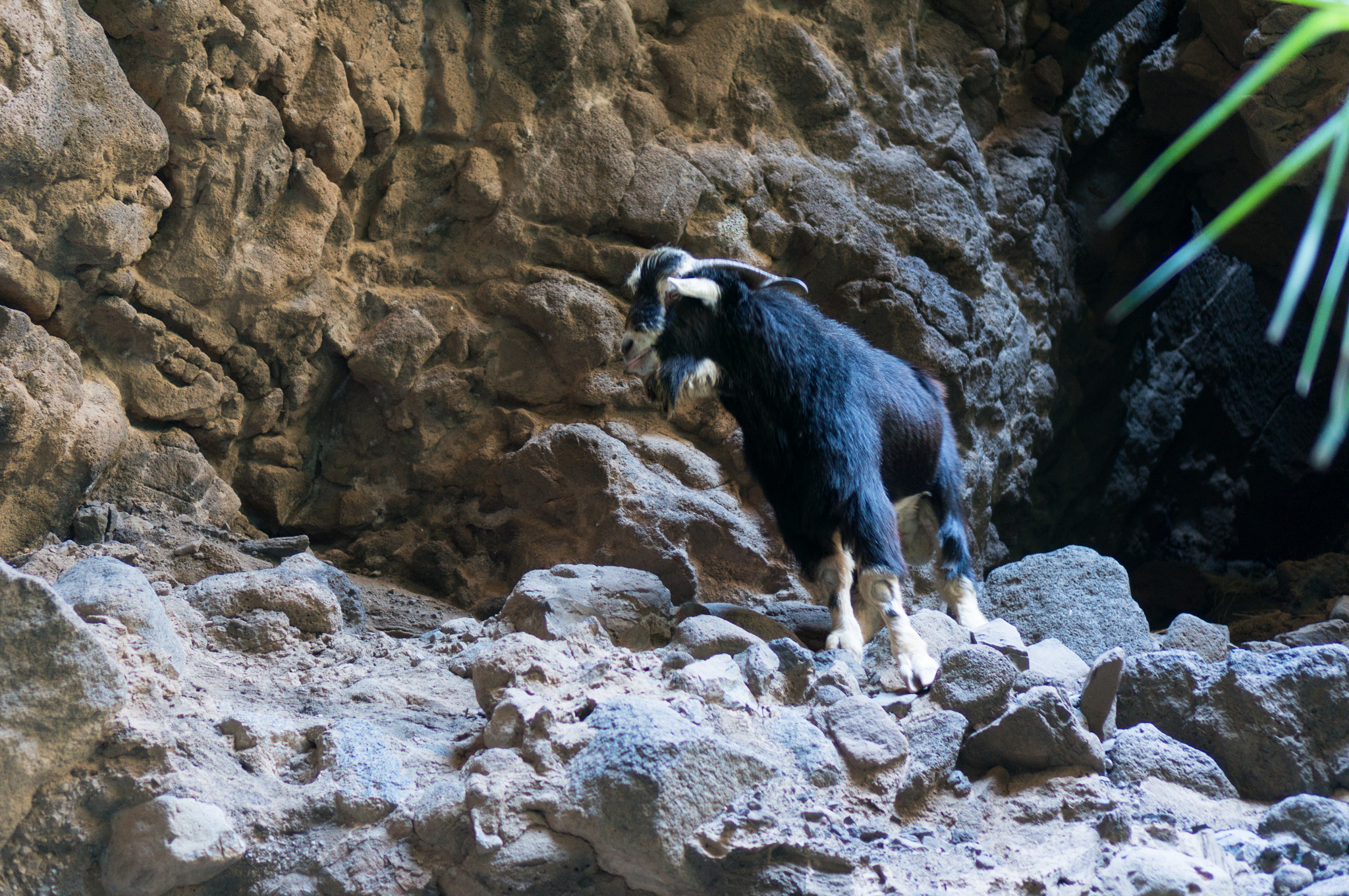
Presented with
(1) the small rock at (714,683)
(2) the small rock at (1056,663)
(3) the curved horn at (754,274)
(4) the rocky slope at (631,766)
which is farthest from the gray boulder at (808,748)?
(3) the curved horn at (754,274)

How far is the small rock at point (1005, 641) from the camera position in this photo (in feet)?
10.5

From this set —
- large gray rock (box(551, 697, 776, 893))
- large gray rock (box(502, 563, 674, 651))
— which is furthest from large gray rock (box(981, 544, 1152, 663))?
large gray rock (box(551, 697, 776, 893))

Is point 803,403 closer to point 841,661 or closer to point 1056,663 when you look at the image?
point 841,661

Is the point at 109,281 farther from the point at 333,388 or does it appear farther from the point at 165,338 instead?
the point at 333,388

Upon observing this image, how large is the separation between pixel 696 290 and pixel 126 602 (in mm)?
2332

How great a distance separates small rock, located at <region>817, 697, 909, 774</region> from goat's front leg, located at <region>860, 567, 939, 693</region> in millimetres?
487

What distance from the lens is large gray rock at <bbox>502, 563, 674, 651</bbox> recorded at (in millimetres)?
3465

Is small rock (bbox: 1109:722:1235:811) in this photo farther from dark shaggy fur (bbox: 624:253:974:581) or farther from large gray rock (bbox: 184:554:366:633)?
large gray rock (bbox: 184:554:366:633)

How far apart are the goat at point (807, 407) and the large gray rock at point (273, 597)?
1538mm

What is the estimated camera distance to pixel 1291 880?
6.91ft

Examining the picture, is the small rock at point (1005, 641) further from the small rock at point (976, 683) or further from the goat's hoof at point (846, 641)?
the goat's hoof at point (846, 641)

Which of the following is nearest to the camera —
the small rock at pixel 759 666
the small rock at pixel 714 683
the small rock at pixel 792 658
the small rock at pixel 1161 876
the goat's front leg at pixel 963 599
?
the small rock at pixel 1161 876

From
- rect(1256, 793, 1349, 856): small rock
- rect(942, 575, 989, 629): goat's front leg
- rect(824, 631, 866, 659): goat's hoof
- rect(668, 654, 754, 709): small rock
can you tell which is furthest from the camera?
rect(942, 575, 989, 629): goat's front leg

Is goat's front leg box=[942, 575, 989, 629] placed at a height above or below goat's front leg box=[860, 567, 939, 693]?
below
